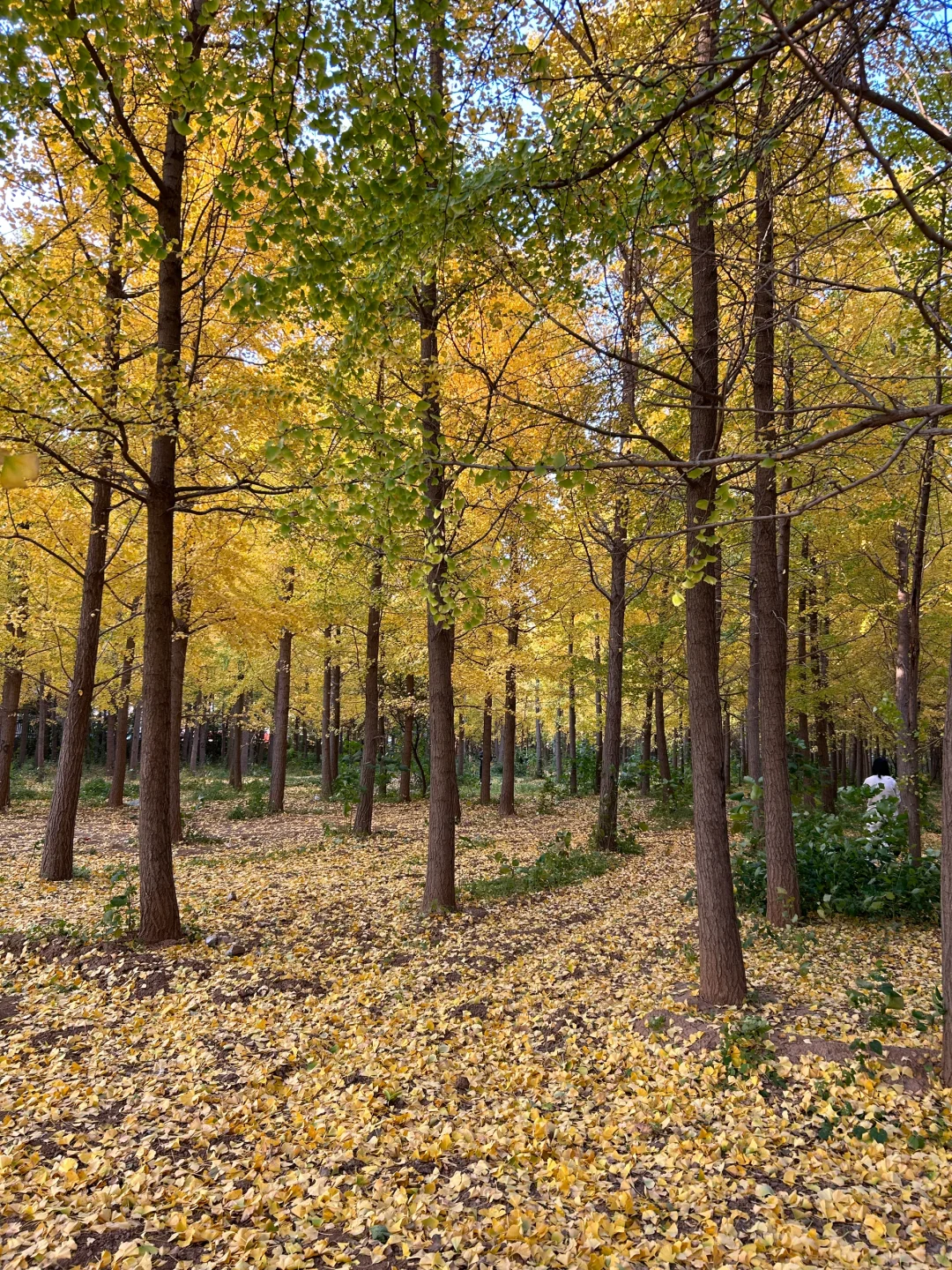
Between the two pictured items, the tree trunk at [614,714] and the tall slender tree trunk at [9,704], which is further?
the tall slender tree trunk at [9,704]

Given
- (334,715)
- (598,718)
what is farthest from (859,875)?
(334,715)

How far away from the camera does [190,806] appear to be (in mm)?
18516

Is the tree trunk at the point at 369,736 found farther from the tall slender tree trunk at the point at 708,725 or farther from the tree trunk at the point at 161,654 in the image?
the tall slender tree trunk at the point at 708,725

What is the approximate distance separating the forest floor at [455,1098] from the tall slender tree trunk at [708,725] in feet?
1.27

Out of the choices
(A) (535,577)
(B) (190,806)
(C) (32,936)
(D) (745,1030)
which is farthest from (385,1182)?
(B) (190,806)

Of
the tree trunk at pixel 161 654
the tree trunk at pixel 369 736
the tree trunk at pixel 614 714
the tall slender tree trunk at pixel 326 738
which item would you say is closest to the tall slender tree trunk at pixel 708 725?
the tree trunk at pixel 161 654

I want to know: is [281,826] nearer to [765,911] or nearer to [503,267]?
[765,911]

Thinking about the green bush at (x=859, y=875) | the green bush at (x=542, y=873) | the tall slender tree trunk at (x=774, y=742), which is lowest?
the green bush at (x=542, y=873)

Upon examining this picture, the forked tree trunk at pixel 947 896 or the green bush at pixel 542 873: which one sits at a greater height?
the forked tree trunk at pixel 947 896

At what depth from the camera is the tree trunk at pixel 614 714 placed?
1152 cm

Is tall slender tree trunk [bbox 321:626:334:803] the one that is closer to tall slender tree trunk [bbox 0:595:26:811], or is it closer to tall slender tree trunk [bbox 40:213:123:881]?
tall slender tree trunk [bbox 0:595:26:811]

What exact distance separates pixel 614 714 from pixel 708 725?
6.52 metres

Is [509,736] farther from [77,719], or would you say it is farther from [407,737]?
[77,719]

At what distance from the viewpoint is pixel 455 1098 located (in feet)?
13.8
